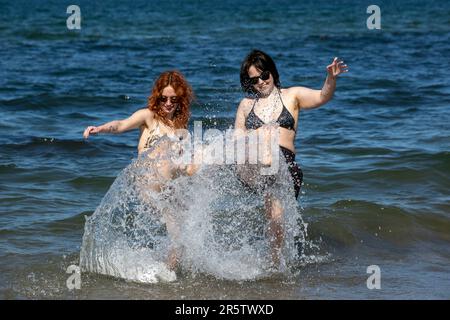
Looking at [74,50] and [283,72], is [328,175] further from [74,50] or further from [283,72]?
[74,50]

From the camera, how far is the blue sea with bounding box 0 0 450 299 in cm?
624

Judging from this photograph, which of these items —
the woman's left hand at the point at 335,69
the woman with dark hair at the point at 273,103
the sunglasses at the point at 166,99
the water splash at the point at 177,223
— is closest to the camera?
the woman's left hand at the point at 335,69

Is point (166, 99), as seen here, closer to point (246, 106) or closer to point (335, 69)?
point (246, 106)

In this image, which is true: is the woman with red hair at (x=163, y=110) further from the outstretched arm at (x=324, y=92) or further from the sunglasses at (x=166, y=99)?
the outstretched arm at (x=324, y=92)

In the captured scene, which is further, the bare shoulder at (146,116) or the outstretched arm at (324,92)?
the bare shoulder at (146,116)

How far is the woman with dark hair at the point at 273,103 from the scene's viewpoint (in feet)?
20.2

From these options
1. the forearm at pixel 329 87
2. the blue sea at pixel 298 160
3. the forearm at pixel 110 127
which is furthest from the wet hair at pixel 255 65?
the blue sea at pixel 298 160

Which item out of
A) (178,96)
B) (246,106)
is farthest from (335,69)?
(178,96)

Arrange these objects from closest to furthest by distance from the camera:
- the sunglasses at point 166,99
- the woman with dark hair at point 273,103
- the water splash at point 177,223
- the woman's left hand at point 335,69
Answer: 1. the woman's left hand at point 335,69
2. the woman with dark hair at point 273,103
3. the water splash at point 177,223
4. the sunglasses at point 166,99

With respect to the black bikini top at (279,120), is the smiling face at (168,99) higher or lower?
higher

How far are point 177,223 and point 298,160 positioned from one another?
405 centimetres

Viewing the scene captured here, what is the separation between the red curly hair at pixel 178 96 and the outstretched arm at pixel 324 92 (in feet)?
2.82

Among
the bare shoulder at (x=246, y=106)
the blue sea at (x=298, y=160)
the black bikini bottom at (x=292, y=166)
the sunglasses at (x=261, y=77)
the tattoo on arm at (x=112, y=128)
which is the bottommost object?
the blue sea at (x=298, y=160)

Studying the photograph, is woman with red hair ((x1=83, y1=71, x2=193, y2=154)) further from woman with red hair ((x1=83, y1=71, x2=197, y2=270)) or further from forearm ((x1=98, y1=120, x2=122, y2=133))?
forearm ((x1=98, y1=120, x2=122, y2=133))
